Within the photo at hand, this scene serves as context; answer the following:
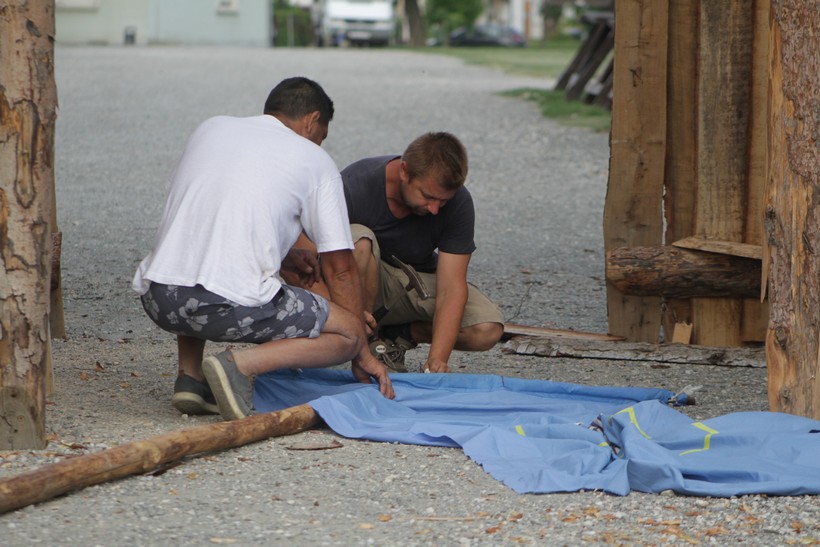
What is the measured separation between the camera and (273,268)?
4422mm

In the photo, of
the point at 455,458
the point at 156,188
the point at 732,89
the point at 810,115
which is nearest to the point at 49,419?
the point at 455,458

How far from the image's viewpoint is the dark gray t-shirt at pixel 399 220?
17.3ft

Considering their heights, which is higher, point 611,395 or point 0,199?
point 0,199

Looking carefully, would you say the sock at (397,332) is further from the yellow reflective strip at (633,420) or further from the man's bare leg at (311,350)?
the yellow reflective strip at (633,420)

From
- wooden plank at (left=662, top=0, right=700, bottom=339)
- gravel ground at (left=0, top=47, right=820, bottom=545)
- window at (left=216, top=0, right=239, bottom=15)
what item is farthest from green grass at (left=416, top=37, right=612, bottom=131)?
wooden plank at (left=662, top=0, right=700, bottom=339)

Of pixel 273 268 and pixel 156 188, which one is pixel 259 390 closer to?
pixel 273 268

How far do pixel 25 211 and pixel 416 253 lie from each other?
206cm

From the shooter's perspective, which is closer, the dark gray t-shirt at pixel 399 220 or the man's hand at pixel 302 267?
the man's hand at pixel 302 267

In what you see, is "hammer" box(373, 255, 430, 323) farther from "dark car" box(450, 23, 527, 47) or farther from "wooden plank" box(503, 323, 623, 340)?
"dark car" box(450, 23, 527, 47)

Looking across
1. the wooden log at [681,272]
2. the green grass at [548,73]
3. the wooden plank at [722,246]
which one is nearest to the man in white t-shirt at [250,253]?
the wooden log at [681,272]

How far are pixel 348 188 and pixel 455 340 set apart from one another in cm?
82

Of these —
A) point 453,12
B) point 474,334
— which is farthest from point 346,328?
point 453,12

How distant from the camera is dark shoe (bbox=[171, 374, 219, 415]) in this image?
4.57 meters

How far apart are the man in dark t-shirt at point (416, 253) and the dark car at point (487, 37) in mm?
40163
